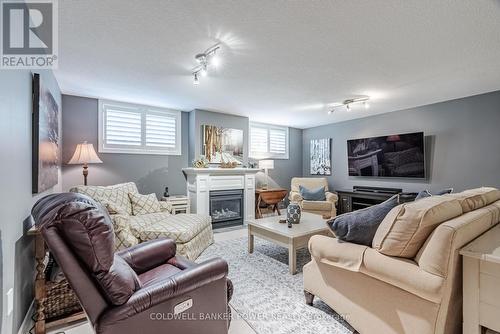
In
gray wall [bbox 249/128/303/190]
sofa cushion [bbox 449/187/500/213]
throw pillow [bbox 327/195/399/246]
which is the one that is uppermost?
gray wall [bbox 249/128/303/190]

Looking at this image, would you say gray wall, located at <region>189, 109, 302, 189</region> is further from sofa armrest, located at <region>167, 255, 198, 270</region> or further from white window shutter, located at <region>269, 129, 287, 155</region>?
sofa armrest, located at <region>167, 255, 198, 270</region>

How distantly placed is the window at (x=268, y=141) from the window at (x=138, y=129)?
194 centimetres

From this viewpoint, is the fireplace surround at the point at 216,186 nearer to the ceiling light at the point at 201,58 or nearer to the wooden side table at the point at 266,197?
the wooden side table at the point at 266,197

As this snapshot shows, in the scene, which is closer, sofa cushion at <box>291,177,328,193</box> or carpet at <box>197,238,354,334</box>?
carpet at <box>197,238,354,334</box>

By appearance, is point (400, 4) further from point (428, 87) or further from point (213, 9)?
point (428, 87)

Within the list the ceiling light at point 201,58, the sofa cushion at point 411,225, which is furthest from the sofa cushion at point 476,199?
the ceiling light at point 201,58

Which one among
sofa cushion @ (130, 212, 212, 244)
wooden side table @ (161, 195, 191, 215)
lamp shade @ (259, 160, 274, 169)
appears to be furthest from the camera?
lamp shade @ (259, 160, 274, 169)

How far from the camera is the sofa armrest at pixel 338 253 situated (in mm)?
1515

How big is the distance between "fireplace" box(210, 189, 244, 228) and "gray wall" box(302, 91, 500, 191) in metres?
2.89

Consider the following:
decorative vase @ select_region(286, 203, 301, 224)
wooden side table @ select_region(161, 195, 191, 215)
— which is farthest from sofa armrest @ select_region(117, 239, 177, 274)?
wooden side table @ select_region(161, 195, 191, 215)

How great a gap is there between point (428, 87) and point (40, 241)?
4.63m

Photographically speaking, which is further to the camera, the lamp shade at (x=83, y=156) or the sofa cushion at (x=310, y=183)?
the sofa cushion at (x=310, y=183)

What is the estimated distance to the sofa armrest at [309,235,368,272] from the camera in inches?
59.6

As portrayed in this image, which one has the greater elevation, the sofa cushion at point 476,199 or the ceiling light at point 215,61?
the ceiling light at point 215,61
